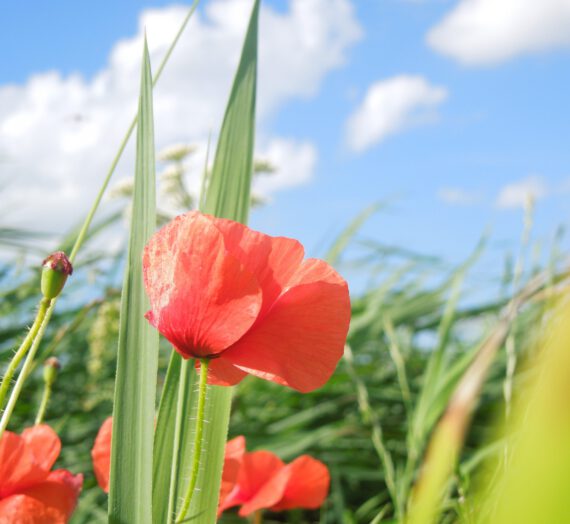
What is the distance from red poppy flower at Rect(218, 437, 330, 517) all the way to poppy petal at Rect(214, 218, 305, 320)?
8.8 inches

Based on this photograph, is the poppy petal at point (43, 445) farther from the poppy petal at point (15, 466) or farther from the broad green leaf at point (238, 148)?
the broad green leaf at point (238, 148)

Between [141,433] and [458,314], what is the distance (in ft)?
5.21

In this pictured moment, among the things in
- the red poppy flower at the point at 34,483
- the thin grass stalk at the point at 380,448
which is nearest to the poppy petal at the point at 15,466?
the red poppy flower at the point at 34,483

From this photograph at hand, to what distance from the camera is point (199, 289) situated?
346 mm

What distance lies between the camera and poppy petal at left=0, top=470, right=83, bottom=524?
1.26 ft

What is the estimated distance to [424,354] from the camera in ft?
6.64

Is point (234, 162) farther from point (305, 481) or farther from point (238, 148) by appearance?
point (305, 481)

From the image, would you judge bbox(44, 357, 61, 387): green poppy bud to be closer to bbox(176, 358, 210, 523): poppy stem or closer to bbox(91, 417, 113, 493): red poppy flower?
bbox(91, 417, 113, 493): red poppy flower

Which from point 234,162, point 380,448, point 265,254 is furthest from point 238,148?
point 380,448

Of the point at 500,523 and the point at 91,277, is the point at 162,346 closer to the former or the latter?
the point at 91,277

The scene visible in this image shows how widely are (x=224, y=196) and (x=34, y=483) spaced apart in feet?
0.61

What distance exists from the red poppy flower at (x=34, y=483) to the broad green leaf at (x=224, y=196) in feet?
0.17

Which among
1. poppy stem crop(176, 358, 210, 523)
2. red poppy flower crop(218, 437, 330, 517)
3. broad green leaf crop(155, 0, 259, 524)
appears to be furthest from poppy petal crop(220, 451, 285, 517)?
poppy stem crop(176, 358, 210, 523)

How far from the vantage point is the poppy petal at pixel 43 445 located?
0.42 metres
